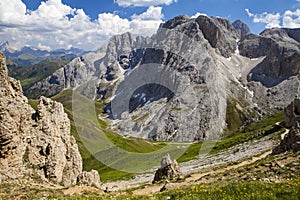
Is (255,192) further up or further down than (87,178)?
further up

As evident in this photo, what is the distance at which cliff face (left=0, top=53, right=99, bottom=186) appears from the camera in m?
30.8

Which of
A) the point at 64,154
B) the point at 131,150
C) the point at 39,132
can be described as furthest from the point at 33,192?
the point at 131,150

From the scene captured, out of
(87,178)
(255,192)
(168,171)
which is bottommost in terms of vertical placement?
(168,171)

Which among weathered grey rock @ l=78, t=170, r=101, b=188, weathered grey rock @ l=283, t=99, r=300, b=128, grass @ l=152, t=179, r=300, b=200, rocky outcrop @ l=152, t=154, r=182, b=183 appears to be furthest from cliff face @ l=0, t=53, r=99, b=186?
weathered grey rock @ l=283, t=99, r=300, b=128

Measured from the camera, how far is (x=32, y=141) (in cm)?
3497

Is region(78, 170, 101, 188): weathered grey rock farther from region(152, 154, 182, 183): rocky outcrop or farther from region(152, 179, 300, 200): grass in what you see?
region(152, 179, 300, 200): grass

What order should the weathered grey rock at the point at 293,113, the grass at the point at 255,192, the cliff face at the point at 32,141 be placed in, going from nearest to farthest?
the grass at the point at 255,192
the cliff face at the point at 32,141
the weathered grey rock at the point at 293,113

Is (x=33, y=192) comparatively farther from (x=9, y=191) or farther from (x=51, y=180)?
(x=51, y=180)

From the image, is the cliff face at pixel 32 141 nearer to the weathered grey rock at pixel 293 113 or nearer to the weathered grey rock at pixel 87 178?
the weathered grey rock at pixel 87 178

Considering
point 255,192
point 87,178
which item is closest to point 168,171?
point 87,178

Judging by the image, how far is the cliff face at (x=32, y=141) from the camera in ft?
101

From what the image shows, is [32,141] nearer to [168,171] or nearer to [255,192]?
[168,171]

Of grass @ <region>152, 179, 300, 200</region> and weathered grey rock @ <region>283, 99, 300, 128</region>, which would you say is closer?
grass @ <region>152, 179, 300, 200</region>

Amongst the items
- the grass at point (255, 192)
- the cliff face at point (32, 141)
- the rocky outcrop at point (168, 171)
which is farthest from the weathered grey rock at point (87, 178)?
the grass at point (255, 192)
